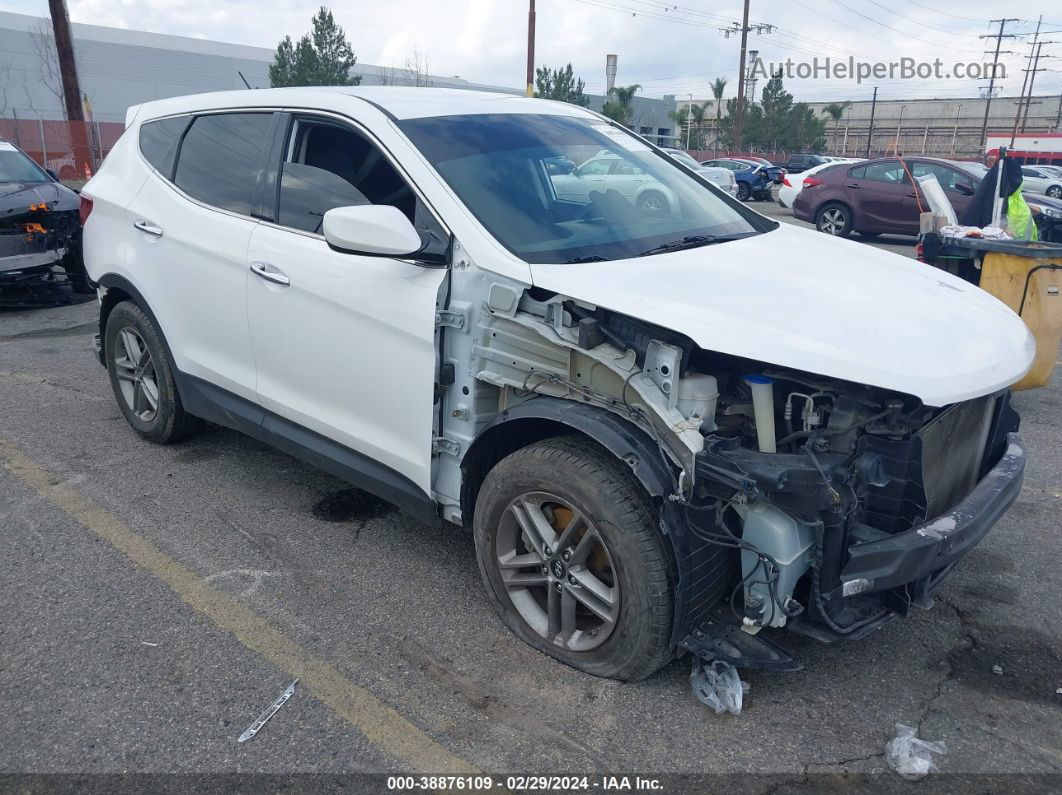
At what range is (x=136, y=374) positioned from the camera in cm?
485

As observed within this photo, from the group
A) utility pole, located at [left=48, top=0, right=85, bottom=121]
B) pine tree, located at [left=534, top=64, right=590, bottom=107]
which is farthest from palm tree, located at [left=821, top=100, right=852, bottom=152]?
utility pole, located at [left=48, top=0, right=85, bottom=121]

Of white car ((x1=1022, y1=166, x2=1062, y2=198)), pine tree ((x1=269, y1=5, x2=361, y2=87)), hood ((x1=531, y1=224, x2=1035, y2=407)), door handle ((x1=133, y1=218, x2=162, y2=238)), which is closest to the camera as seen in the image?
hood ((x1=531, y1=224, x2=1035, y2=407))

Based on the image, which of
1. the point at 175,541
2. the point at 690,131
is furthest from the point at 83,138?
A: the point at 690,131

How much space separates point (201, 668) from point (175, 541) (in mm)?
1072

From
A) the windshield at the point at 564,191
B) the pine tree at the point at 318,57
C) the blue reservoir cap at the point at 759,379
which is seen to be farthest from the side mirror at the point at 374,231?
the pine tree at the point at 318,57

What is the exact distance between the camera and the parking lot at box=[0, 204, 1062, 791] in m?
2.57

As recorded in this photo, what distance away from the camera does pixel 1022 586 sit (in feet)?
11.7

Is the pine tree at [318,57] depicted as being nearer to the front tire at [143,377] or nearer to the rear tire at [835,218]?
the rear tire at [835,218]

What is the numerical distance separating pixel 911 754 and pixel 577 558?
1152mm

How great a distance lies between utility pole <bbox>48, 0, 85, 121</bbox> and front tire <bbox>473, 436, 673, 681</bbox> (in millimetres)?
18394

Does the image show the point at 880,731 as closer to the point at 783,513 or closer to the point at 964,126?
the point at 783,513

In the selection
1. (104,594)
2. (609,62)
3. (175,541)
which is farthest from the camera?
(609,62)

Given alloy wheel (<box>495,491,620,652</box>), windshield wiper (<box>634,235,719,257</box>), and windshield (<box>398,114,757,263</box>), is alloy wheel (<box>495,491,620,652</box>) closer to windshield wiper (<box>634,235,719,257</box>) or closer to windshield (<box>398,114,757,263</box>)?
windshield (<box>398,114,757,263</box>)

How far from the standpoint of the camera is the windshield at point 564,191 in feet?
10.3
